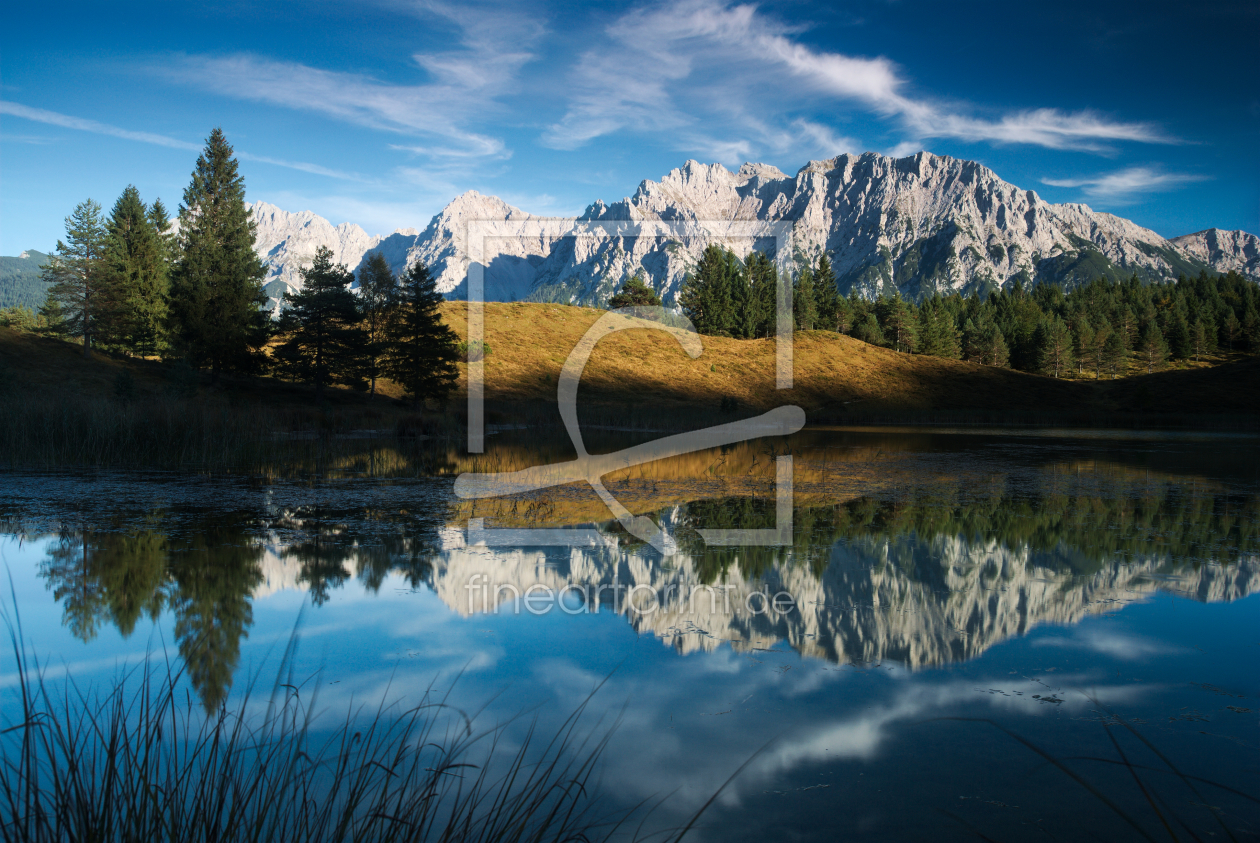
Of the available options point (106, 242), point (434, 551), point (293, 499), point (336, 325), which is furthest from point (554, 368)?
point (434, 551)

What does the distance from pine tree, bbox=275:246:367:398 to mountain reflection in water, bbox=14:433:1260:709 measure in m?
27.2

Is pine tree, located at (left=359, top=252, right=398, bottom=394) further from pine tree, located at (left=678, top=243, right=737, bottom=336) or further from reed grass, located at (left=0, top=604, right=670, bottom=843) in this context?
pine tree, located at (left=678, top=243, right=737, bottom=336)

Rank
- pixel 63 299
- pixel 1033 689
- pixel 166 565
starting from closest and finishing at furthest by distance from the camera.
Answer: pixel 1033 689 → pixel 166 565 → pixel 63 299

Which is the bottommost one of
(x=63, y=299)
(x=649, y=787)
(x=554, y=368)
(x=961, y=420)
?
(x=649, y=787)

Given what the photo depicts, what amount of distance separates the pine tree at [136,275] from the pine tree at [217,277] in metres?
1.86

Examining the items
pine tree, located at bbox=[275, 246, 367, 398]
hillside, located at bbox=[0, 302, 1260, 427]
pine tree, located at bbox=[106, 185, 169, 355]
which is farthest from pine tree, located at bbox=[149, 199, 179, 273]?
pine tree, located at bbox=[275, 246, 367, 398]

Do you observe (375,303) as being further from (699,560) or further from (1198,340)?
(1198,340)

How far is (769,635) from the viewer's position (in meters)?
5.19

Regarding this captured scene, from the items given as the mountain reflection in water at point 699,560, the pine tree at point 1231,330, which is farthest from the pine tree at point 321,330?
the pine tree at point 1231,330

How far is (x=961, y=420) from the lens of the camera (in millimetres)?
51812

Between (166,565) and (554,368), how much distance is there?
152ft

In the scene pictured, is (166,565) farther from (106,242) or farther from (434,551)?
(106,242)

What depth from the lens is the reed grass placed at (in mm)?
2346

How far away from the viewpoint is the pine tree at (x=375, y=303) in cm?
3925
